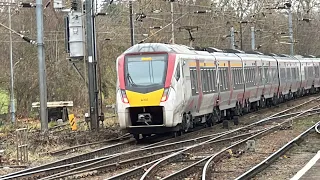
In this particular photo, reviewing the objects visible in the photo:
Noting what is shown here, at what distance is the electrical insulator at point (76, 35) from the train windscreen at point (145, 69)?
469 centimetres

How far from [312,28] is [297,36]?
1927mm

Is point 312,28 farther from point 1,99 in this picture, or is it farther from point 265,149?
point 265,149

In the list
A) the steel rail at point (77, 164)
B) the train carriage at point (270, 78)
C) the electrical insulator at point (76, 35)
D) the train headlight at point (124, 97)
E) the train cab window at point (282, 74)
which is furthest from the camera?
the train cab window at point (282, 74)

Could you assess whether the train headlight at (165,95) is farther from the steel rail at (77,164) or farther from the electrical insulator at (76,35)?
the electrical insulator at (76,35)

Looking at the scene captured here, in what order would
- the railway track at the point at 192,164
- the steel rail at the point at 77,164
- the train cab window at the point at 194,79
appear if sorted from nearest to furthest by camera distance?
the railway track at the point at 192,164, the steel rail at the point at 77,164, the train cab window at the point at 194,79

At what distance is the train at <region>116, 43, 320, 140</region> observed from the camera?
58.1 feet

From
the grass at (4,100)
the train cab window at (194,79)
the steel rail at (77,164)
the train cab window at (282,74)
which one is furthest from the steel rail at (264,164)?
the grass at (4,100)

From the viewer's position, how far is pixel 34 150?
17094 mm

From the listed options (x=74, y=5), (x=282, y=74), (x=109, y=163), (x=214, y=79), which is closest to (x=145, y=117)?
(x=109, y=163)

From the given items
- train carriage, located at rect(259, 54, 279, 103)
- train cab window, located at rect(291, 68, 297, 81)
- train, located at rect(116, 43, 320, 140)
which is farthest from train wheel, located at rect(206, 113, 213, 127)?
train cab window, located at rect(291, 68, 297, 81)

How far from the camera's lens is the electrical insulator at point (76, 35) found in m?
22.3

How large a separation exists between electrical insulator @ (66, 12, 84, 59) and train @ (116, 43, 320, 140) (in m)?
4.16

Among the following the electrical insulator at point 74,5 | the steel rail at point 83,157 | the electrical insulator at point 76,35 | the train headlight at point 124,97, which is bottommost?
the steel rail at point 83,157

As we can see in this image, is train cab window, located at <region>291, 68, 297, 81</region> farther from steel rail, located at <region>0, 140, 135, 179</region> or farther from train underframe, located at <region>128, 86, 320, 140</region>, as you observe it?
steel rail, located at <region>0, 140, 135, 179</region>
